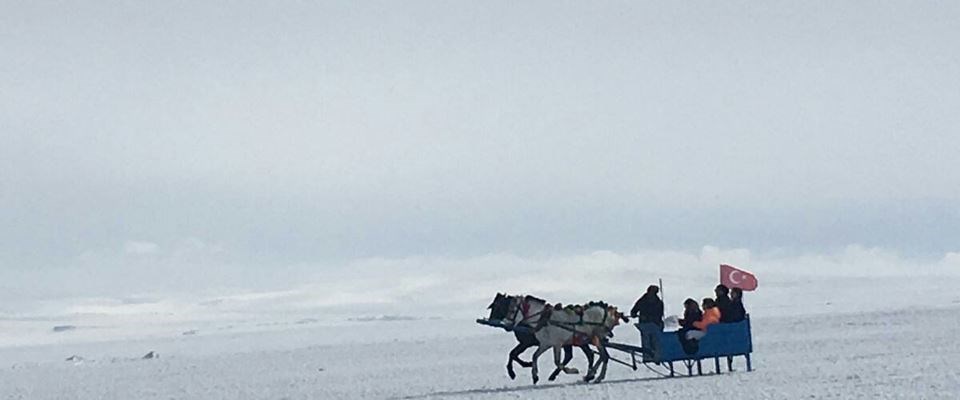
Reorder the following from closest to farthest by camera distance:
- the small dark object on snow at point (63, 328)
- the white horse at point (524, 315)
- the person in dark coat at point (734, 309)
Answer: the white horse at point (524, 315) → the person in dark coat at point (734, 309) → the small dark object on snow at point (63, 328)

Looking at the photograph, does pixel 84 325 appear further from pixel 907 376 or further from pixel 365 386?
pixel 907 376

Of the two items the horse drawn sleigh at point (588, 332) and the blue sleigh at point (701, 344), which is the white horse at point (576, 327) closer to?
the horse drawn sleigh at point (588, 332)

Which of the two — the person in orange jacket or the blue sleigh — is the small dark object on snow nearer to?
the blue sleigh

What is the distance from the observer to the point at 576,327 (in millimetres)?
17312

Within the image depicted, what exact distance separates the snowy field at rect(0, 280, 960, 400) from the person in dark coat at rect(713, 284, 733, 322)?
0.72 metres

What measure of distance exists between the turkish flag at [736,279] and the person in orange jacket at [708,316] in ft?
1.02

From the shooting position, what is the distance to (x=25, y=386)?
2603 cm

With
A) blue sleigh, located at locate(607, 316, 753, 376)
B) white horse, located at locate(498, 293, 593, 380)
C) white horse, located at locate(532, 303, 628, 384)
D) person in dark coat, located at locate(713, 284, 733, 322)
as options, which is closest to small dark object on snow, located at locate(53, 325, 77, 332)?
white horse, located at locate(498, 293, 593, 380)

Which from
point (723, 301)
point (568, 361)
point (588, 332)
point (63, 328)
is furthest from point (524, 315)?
point (63, 328)

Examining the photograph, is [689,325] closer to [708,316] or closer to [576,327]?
[708,316]

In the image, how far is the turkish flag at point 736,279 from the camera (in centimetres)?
1764

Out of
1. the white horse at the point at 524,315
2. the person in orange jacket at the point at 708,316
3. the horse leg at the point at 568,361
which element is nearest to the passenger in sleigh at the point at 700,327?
the person in orange jacket at the point at 708,316

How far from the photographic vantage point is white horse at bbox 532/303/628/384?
17.3m

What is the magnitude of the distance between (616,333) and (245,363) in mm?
13495
